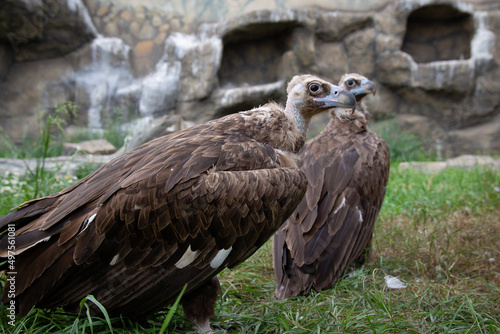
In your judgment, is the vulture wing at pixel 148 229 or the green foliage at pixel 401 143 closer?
the vulture wing at pixel 148 229

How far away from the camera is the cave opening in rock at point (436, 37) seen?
1041 cm

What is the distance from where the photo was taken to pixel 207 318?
2.18 meters

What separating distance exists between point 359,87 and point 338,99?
1544 millimetres

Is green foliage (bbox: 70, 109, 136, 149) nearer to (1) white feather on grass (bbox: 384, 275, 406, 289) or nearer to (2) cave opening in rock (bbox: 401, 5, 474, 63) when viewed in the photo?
(1) white feather on grass (bbox: 384, 275, 406, 289)

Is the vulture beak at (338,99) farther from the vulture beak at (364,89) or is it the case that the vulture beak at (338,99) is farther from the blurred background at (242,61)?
the blurred background at (242,61)

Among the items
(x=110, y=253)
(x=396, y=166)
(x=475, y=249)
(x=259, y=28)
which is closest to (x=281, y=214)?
(x=110, y=253)

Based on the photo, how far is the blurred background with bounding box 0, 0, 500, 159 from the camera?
9.38 meters

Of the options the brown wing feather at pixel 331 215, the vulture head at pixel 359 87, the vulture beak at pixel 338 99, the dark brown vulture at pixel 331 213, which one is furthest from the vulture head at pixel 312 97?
the vulture head at pixel 359 87

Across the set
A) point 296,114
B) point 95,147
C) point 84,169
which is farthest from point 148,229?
point 95,147

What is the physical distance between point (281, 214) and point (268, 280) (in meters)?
1.14

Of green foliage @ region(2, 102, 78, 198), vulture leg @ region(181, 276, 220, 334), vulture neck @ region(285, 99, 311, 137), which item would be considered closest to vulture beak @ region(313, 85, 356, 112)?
vulture neck @ region(285, 99, 311, 137)

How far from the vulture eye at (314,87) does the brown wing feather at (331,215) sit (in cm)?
88

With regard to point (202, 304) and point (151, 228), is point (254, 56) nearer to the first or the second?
point (202, 304)

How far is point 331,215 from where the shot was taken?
312 centimetres
